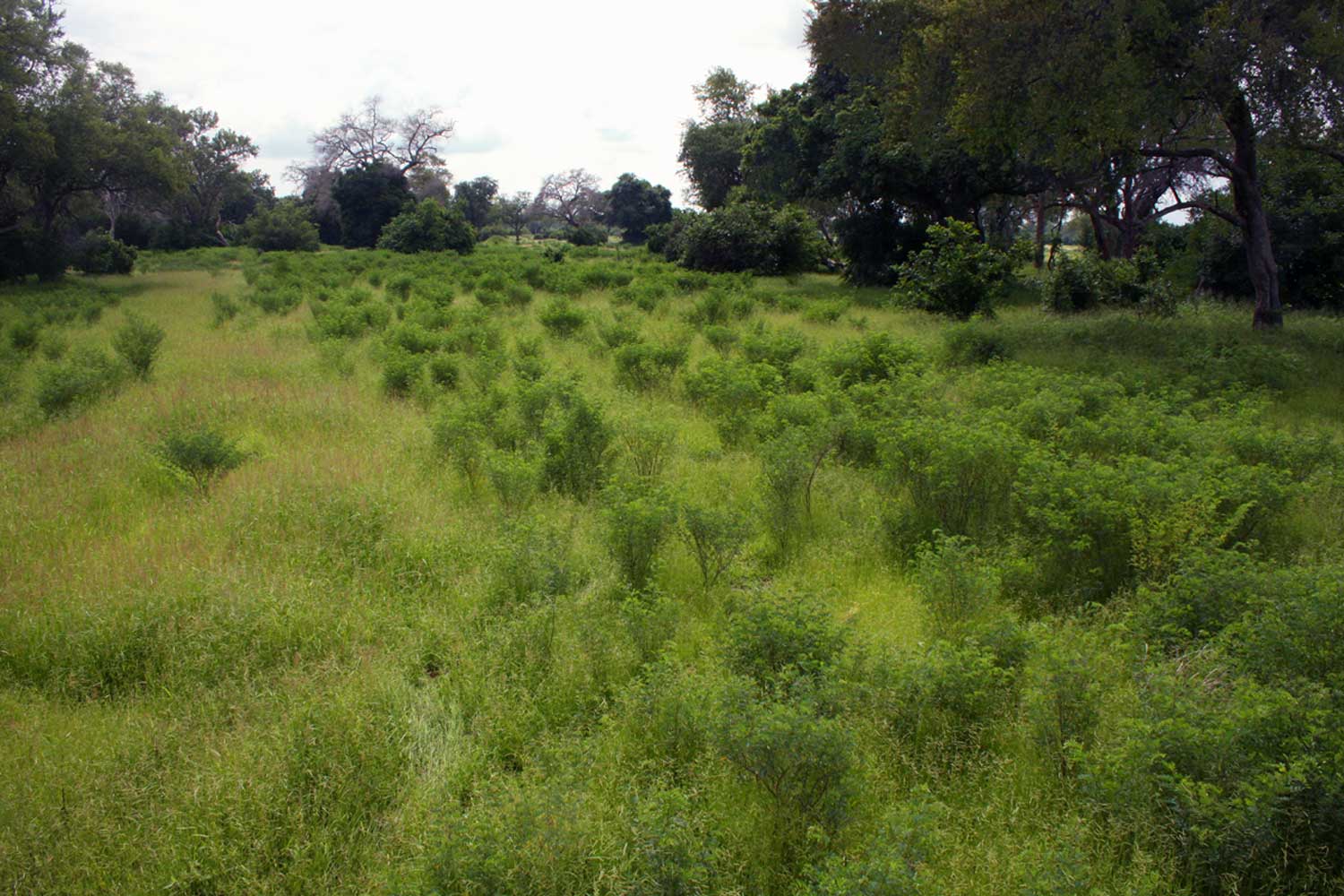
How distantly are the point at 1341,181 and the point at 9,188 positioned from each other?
3652 cm

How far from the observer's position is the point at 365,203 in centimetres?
4916

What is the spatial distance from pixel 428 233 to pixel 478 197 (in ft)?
122

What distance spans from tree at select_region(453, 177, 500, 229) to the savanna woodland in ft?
207

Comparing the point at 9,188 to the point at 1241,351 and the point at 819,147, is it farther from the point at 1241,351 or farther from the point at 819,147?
the point at 1241,351

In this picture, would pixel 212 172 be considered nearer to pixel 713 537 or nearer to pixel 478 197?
pixel 478 197

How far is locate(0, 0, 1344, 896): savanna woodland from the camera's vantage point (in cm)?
288

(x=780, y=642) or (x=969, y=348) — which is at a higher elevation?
(x=969, y=348)

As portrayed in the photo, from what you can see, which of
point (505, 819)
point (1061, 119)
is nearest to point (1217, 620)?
point (505, 819)

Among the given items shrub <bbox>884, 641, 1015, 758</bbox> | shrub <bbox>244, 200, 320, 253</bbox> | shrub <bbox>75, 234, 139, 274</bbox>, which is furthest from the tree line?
shrub <bbox>244, 200, 320, 253</bbox>

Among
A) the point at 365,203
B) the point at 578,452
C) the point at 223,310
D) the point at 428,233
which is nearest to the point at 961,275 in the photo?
the point at 578,452

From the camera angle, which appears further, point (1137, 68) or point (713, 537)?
point (1137, 68)

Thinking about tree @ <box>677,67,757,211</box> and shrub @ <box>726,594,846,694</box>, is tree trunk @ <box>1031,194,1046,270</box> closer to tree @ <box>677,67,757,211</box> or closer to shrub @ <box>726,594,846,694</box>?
tree @ <box>677,67,757,211</box>

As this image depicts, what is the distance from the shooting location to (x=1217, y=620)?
13.1ft

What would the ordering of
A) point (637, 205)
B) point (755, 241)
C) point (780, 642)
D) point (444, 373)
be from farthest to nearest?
point (637, 205) < point (755, 241) < point (444, 373) < point (780, 642)
